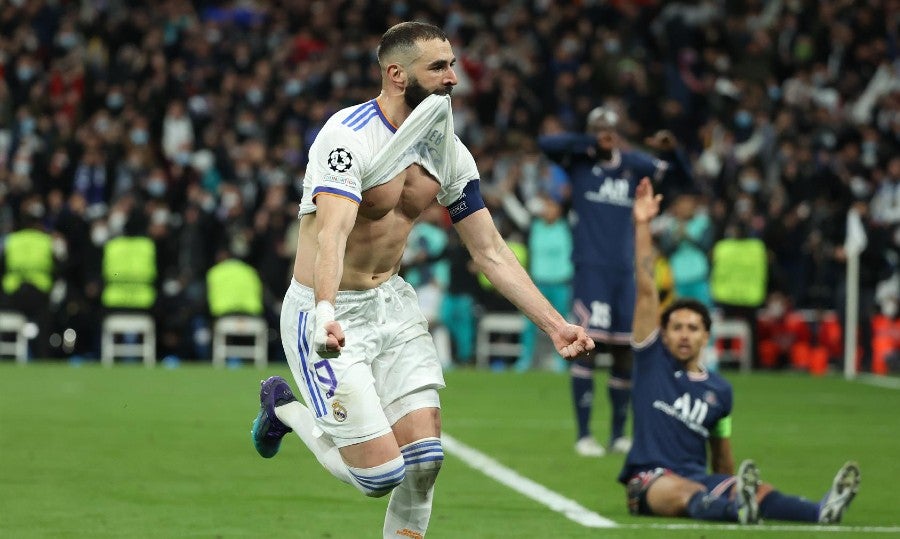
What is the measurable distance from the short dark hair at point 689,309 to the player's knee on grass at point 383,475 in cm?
328

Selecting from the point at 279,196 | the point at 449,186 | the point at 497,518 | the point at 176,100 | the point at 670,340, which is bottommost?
the point at 497,518

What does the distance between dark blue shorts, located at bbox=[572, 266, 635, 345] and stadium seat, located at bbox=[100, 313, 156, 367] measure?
11.2 meters

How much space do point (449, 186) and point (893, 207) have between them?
1886 centimetres

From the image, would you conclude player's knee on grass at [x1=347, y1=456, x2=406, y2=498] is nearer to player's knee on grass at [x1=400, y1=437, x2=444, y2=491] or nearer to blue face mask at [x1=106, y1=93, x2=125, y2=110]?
player's knee on grass at [x1=400, y1=437, x2=444, y2=491]

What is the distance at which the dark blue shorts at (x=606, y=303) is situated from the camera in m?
12.6

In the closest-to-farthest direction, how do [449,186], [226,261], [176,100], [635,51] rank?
[449,186]
[226,261]
[176,100]
[635,51]

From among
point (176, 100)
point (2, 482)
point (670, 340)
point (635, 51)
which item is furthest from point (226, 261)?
point (670, 340)

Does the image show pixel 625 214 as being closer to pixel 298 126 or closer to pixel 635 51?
pixel 298 126

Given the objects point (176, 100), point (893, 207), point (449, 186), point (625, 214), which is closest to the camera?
point (449, 186)

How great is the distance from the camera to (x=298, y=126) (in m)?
25.9

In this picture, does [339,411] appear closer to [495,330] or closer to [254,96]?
[495,330]

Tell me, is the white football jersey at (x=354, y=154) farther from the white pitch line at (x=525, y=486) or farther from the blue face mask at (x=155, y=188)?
the blue face mask at (x=155, y=188)

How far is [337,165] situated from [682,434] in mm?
3575

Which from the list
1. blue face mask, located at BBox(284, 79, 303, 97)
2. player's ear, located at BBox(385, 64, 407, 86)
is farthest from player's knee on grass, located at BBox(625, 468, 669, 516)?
blue face mask, located at BBox(284, 79, 303, 97)
